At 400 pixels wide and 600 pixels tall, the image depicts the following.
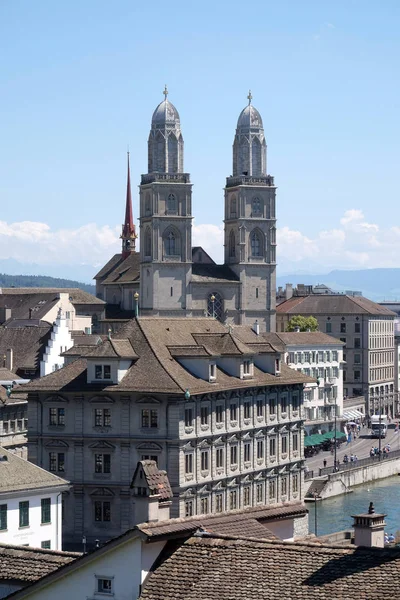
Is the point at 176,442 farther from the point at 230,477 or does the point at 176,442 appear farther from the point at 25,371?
the point at 25,371

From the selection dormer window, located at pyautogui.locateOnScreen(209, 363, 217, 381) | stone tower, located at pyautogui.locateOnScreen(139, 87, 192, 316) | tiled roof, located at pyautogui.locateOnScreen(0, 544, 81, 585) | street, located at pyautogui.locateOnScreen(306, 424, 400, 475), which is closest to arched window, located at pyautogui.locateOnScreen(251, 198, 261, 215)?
stone tower, located at pyautogui.locateOnScreen(139, 87, 192, 316)

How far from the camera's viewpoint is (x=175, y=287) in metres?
157

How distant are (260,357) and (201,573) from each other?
57.9 meters

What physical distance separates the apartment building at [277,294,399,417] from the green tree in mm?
3687

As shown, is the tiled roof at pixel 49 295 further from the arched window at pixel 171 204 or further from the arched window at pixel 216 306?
the arched window at pixel 171 204

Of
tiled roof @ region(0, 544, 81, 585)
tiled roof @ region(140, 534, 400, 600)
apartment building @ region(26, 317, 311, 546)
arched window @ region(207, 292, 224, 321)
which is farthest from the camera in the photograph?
arched window @ region(207, 292, 224, 321)

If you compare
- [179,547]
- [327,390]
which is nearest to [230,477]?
[179,547]

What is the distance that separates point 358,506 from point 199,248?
214 ft

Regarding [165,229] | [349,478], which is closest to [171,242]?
[165,229]

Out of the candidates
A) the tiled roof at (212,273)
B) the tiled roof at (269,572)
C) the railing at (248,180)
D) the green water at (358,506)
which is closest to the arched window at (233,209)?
the railing at (248,180)

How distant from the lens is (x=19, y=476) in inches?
2233

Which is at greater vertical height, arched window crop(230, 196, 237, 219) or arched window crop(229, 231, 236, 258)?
arched window crop(230, 196, 237, 219)

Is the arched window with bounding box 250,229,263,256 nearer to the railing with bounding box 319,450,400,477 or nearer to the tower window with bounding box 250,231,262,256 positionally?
the tower window with bounding box 250,231,262,256

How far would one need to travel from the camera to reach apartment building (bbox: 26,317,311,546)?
6975cm
